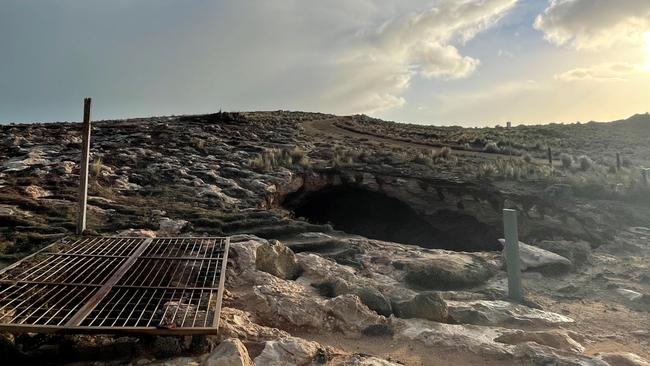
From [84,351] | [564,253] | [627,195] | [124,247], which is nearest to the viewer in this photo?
[84,351]

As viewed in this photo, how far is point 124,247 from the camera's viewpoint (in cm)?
698

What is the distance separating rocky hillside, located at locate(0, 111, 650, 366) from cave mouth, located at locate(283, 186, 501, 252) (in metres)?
0.06

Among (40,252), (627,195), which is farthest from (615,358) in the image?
(627,195)

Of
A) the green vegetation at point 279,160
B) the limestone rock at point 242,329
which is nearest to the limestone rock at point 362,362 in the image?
the limestone rock at point 242,329

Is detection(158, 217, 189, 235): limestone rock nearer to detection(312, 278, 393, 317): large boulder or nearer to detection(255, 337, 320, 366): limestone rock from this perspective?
detection(312, 278, 393, 317): large boulder

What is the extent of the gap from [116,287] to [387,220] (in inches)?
461

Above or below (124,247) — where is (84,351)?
below

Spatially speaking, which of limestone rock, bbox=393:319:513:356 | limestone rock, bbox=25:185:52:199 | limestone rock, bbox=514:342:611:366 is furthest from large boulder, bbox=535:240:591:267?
limestone rock, bbox=25:185:52:199

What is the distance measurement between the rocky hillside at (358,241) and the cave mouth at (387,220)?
6cm

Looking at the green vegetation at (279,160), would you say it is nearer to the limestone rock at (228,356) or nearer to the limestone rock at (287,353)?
the limestone rock at (287,353)

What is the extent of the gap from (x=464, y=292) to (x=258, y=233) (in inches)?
170

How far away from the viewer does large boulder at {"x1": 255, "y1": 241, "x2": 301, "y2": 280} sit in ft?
22.7

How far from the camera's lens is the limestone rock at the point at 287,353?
4309 mm

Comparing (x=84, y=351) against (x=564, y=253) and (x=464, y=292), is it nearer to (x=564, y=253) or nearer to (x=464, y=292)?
(x=464, y=292)
